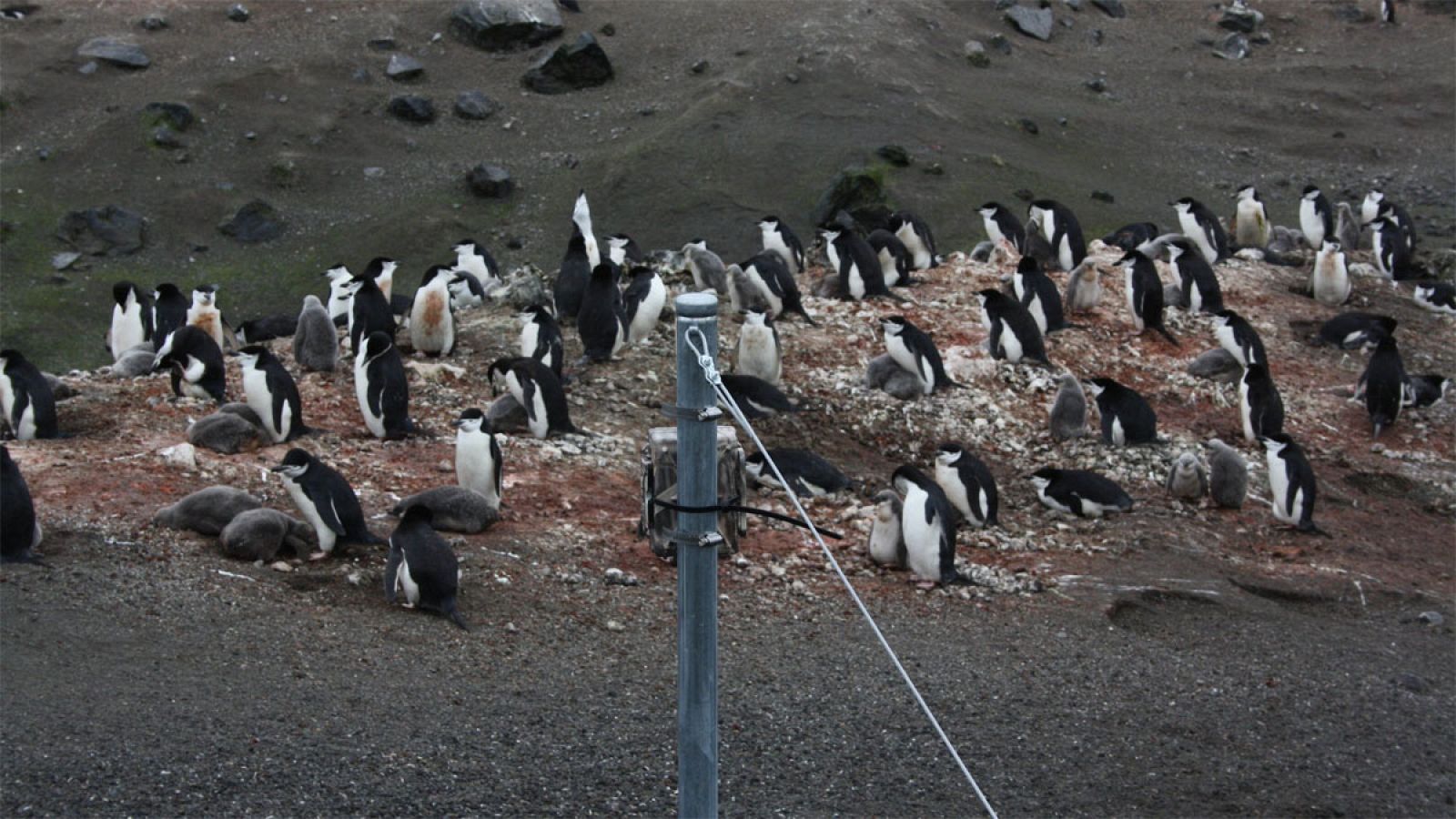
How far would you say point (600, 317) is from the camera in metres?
10.1

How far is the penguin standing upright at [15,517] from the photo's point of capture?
6418mm

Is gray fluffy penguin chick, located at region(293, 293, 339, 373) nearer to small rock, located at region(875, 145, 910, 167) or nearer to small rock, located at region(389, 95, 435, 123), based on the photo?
small rock, located at region(875, 145, 910, 167)

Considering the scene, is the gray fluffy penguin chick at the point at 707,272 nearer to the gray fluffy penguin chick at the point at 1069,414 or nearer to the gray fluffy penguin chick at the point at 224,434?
the gray fluffy penguin chick at the point at 1069,414

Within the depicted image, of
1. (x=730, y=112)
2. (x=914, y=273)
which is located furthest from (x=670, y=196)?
(x=914, y=273)

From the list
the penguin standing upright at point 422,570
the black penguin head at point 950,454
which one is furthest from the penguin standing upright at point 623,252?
the penguin standing upright at point 422,570

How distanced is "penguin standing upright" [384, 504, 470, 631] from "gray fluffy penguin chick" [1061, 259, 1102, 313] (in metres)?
7.02

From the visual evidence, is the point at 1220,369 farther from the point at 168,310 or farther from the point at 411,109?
the point at 411,109

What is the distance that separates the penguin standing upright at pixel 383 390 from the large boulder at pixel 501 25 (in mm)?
13085

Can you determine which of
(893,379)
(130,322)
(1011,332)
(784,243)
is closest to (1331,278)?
(1011,332)

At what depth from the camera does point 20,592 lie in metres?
6.33

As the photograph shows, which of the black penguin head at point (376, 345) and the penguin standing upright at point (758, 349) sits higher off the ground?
the black penguin head at point (376, 345)

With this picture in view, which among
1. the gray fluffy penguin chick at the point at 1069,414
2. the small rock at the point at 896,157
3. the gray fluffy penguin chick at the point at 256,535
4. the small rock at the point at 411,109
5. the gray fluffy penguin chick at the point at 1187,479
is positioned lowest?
the gray fluffy penguin chick at the point at 1187,479

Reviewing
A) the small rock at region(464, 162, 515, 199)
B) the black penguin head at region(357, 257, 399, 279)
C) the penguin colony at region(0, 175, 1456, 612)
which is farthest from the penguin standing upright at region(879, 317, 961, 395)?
the small rock at region(464, 162, 515, 199)

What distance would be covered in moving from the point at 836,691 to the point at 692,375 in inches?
130
